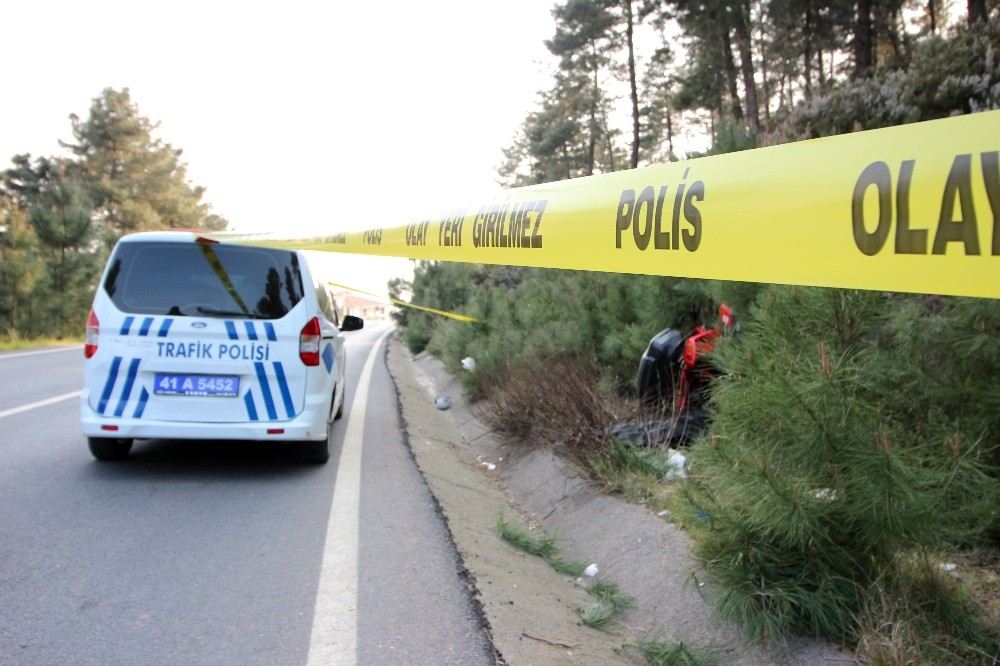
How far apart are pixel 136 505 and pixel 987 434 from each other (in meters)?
5.17

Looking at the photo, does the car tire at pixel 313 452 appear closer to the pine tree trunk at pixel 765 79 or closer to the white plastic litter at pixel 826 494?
the white plastic litter at pixel 826 494

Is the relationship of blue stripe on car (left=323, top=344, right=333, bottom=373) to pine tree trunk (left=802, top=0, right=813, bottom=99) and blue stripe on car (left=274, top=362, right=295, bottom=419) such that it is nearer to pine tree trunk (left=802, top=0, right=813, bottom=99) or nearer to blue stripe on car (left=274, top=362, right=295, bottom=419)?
blue stripe on car (left=274, top=362, right=295, bottom=419)

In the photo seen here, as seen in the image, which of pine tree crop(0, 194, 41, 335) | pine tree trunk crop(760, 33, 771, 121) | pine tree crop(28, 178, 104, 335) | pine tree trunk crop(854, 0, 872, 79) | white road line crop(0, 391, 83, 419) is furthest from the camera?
pine tree trunk crop(760, 33, 771, 121)

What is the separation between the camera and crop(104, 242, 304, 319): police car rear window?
6598 mm

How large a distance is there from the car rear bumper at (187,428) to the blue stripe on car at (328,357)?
55 cm

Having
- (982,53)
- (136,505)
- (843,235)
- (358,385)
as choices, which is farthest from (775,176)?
(358,385)

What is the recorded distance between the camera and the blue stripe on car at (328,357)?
23.4ft

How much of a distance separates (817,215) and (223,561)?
149 inches

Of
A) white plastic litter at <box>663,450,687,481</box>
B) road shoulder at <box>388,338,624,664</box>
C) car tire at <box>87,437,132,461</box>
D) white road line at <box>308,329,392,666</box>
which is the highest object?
car tire at <box>87,437,132,461</box>

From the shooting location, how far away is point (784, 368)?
11.4ft

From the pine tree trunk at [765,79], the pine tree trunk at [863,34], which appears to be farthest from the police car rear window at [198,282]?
the pine tree trunk at [765,79]

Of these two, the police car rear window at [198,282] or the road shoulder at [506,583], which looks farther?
the police car rear window at [198,282]

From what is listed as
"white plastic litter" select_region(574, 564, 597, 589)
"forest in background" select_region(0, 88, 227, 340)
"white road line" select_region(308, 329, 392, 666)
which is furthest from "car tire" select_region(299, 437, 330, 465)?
"forest in background" select_region(0, 88, 227, 340)

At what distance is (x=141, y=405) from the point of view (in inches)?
255
